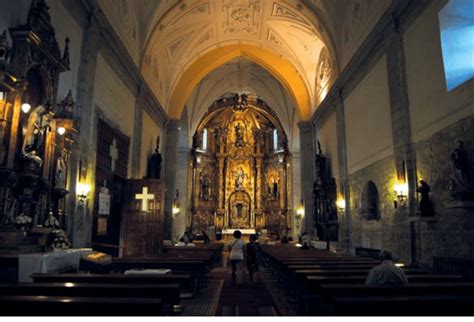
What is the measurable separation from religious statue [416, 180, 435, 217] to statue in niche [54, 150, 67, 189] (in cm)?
735

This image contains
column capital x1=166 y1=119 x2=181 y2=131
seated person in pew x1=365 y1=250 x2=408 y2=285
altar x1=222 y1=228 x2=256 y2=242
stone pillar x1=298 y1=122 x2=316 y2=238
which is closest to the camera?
seated person in pew x1=365 y1=250 x2=408 y2=285

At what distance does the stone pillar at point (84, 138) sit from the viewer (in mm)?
7844

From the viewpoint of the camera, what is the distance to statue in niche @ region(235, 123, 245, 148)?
30.2 m

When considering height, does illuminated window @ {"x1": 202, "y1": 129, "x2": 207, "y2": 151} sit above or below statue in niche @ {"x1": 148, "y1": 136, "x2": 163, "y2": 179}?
above

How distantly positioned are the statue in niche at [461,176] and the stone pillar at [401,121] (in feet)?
6.84

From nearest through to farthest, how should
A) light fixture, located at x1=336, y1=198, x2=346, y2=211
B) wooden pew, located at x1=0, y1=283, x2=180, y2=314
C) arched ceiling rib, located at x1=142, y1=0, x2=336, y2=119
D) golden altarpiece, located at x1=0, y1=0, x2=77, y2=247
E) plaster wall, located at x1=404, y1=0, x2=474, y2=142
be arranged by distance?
1. wooden pew, located at x1=0, y1=283, x2=180, y2=314
2. golden altarpiece, located at x1=0, y1=0, x2=77, y2=247
3. plaster wall, located at x1=404, y1=0, x2=474, y2=142
4. light fixture, located at x1=336, y1=198, x2=346, y2=211
5. arched ceiling rib, located at x1=142, y1=0, x2=336, y2=119

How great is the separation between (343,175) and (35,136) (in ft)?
33.6

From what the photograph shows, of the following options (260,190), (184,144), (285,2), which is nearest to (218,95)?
(184,144)

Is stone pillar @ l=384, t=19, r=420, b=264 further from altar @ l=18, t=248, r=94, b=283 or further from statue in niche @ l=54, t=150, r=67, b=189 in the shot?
statue in niche @ l=54, t=150, r=67, b=189

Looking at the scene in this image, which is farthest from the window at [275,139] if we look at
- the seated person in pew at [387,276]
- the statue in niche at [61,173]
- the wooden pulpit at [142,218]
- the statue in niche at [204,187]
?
the seated person in pew at [387,276]

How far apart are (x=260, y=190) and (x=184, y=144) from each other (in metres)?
7.81

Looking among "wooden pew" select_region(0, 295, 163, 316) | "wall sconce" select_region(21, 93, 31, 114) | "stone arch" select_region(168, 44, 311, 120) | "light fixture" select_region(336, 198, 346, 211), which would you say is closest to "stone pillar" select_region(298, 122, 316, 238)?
"stone arch" select_region(168, 44, 311, 120)

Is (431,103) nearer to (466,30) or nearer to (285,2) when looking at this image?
(466,30)

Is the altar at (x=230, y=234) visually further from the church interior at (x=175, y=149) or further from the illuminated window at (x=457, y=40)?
the illuminated window at (x=457, y=40)
